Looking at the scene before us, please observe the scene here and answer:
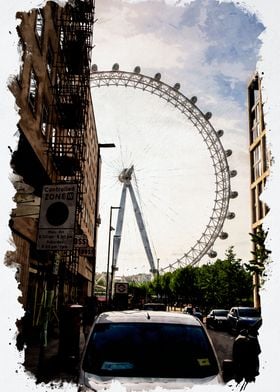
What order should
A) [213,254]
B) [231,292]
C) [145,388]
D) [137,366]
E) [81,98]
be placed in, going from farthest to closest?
[213,254], [231,292], [81,98], [137,366], [145,388]

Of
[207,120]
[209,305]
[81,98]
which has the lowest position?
[209,305]

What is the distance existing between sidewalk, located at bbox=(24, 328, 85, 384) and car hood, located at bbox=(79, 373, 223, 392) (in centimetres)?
66

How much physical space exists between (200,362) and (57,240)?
131 inches

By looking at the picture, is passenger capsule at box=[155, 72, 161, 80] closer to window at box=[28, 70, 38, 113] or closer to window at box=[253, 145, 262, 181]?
window at box=[253, 145, 262, 181]

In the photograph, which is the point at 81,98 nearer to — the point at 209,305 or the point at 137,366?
the point at 137,366

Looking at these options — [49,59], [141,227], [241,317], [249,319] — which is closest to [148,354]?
[49,59]

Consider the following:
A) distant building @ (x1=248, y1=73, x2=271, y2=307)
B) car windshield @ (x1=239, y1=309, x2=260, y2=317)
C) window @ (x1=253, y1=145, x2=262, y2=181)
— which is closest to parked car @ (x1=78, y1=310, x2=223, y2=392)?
car windshield @ (x1=239, y1=309, x2=260, y2=317)

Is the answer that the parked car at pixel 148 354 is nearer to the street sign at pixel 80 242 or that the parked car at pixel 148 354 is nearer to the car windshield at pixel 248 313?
the street sign at pixel 80 242

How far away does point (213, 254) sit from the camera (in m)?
63.4

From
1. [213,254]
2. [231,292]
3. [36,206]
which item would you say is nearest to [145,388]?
[36,206]

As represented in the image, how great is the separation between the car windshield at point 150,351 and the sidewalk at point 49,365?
437 millimetres

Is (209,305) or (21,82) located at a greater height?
(21,82)

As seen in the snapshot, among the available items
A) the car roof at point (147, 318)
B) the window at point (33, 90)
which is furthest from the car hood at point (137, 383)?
the window at point (33, 90)

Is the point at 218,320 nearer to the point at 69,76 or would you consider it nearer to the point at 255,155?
the point at 69,76
